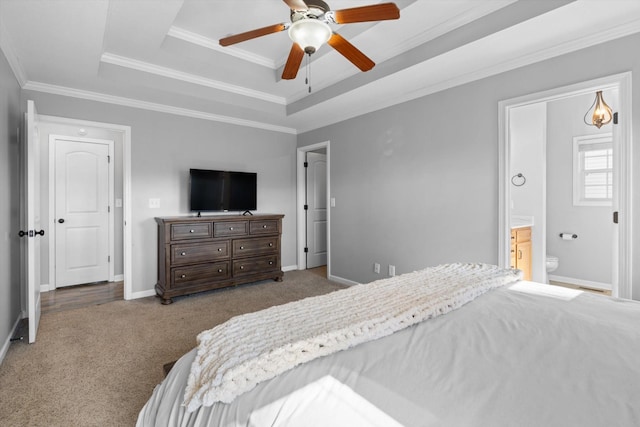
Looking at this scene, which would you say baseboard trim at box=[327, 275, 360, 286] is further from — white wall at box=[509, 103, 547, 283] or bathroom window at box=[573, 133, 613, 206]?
bathroom window at box=[573, 133, 613, 206]

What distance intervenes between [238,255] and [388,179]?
218 cm

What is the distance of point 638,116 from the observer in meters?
2.12

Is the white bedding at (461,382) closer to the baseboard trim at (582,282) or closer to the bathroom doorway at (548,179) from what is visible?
the bathroom doorway at (548,179)

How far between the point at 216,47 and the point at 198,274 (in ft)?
8.48

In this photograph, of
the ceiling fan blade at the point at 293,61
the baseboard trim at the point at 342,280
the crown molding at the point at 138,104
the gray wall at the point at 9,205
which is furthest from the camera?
the baseboard trim at the point at 342,280

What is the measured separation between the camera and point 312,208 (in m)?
5.50

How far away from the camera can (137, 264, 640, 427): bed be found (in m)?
0.72

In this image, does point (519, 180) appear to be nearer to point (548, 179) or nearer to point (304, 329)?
point (548, 179)

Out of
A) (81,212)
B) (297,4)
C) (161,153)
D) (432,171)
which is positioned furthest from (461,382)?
(81,212)

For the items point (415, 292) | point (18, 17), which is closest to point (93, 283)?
point (18, 17)

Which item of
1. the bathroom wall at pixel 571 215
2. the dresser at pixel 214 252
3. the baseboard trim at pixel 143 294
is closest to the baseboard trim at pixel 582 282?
the bathroom wall at pixel 571 215

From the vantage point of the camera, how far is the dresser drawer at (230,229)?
3.93 m

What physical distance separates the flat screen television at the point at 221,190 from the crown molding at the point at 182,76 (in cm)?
107

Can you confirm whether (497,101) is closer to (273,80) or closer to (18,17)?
(273,80)
